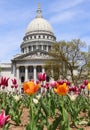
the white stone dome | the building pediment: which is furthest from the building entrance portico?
the white stone dome

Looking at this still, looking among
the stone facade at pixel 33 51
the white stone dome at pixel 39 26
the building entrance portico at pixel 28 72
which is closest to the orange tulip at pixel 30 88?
the stone facade at pixel 33 51

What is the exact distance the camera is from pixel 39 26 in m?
115

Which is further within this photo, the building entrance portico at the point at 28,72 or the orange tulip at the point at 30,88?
the building entrance portico at the point at 28,72

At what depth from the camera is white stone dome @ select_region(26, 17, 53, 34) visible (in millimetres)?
114562

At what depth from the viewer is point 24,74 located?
A: 10412 centimetres

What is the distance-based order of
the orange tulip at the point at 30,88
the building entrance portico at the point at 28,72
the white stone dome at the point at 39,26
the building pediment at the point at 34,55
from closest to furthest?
the orange tulip at the point at 30,88 < the building pediment at the point at 34,55 < the building entrance portico at the point at 28,72 < the white stone dome at the point at 39,26

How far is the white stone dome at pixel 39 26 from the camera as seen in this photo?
115 m

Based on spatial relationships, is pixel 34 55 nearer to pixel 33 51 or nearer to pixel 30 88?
pixel 33 51

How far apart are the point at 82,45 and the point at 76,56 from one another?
210 centimetres

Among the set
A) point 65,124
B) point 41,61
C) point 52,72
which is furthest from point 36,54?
point 65,124

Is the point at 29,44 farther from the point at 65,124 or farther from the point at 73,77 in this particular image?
the point at 65,124

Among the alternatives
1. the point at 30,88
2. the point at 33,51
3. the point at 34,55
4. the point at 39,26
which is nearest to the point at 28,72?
the point at 34,55

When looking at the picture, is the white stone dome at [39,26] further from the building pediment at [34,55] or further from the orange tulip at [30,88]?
the orange tulip at [30,88]

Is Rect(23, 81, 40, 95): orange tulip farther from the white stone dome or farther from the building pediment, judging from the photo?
the white stone dome
